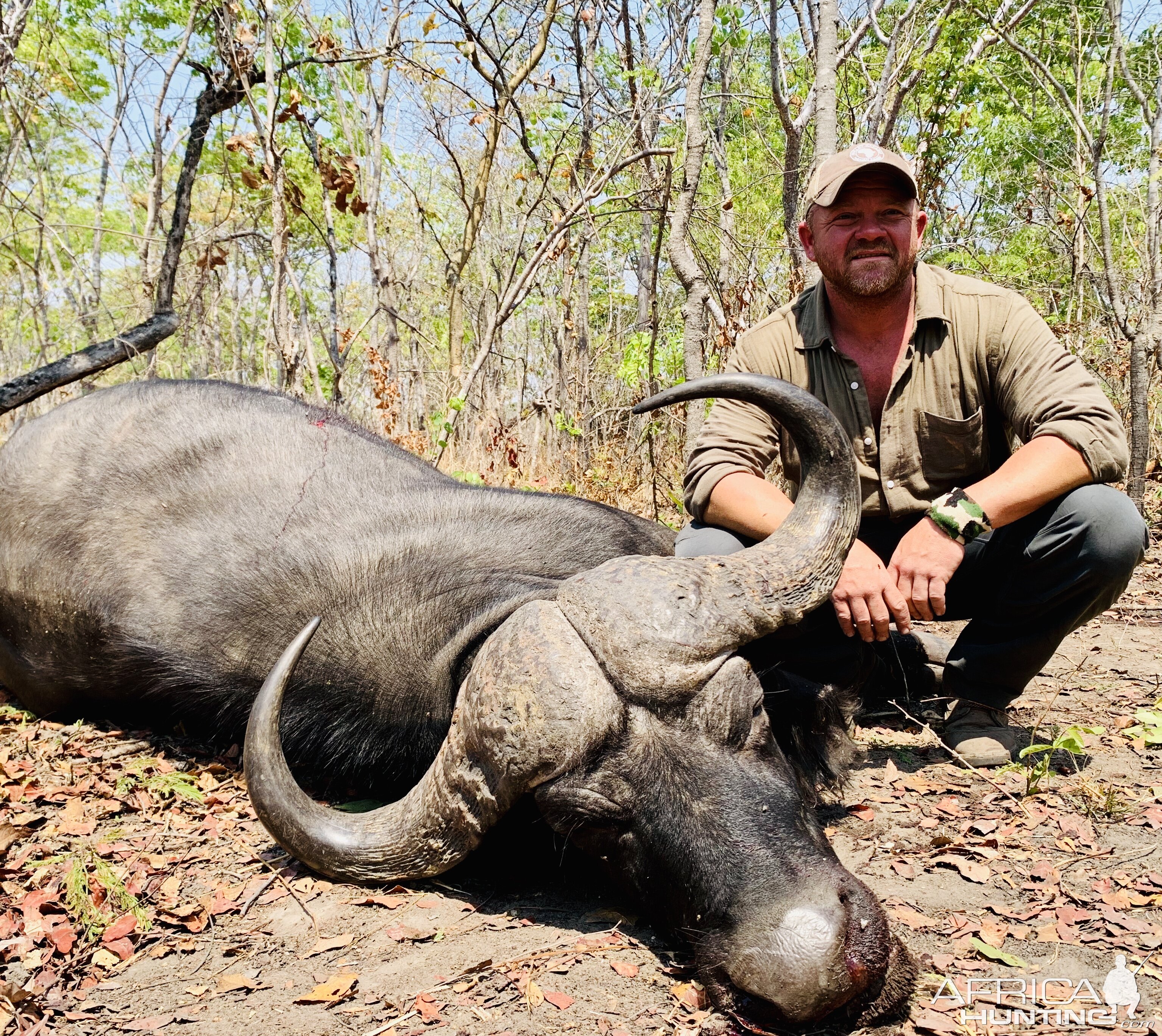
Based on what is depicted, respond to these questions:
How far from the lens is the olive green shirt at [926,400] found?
139 inches

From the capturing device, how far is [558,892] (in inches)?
111

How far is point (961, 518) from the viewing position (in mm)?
3078

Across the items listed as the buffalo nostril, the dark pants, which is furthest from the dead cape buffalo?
the dark pants

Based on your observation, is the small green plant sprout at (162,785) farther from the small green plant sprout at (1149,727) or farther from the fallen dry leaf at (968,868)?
the small green plant sprout at (1149,727)

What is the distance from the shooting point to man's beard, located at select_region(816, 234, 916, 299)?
11.9 ft

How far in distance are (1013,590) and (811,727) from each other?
107 centimetres

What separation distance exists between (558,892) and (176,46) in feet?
47.4

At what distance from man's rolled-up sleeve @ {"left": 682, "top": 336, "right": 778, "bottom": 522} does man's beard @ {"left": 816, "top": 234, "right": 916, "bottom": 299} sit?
1.74 feet

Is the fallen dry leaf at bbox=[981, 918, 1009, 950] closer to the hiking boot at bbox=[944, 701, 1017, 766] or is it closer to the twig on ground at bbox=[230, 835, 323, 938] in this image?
the hiking boot at bbox=[944, 701, 1017, 766]

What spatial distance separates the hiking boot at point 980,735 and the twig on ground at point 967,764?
0.09 ft

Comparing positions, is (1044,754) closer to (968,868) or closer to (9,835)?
(968,868)

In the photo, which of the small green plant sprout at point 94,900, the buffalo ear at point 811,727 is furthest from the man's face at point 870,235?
the small green plant sprout at point 94,900

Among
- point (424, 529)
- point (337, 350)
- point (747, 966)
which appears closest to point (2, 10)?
point (337, 350)

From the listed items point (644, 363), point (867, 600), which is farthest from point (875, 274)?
point (644, 363)
